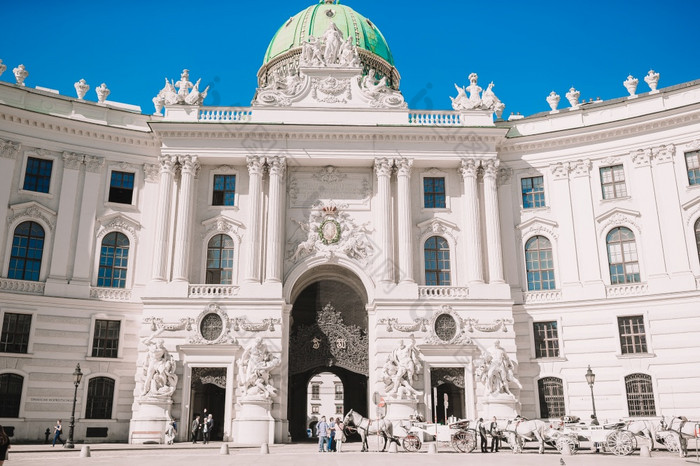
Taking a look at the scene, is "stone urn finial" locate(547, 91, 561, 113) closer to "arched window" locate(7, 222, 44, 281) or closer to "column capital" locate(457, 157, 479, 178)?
"column capital" locate(457, 157, 479, 178)

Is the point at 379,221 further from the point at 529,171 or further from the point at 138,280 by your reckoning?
the point at 138,280

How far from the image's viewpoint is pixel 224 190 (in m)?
38.8

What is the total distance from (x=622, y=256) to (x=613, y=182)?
15.1 feet

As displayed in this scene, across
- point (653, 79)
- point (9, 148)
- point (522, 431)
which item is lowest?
point (522, 431)

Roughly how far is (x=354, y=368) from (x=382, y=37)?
29023mm

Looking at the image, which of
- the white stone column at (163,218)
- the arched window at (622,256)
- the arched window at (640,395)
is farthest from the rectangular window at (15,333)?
the arched window at (622,256)

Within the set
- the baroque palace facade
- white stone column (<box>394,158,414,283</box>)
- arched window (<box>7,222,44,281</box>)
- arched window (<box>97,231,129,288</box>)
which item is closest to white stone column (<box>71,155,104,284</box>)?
the baroque palace facade

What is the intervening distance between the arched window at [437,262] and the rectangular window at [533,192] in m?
5.92

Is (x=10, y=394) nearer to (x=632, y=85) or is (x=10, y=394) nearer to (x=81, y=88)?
(x=81, y=88)

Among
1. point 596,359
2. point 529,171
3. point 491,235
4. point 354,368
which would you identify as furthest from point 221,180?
point 596,359

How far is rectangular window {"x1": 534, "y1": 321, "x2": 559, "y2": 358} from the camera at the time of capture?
36.2 meters

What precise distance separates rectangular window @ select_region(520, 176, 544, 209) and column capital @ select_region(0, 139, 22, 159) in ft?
99.4

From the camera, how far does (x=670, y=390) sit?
109ft

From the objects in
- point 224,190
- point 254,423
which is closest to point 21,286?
point 224,190
